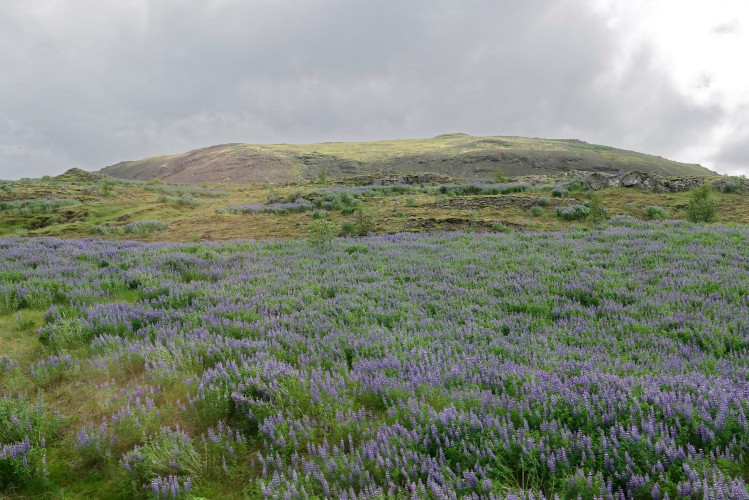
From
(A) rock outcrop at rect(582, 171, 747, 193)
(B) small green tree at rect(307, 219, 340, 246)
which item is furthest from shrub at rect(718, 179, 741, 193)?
(B) small green tree at rect(307, 219, 340, 246)

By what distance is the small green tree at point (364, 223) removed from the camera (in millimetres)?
16125

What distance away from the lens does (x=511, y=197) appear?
21.3m

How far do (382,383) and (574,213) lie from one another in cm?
1612

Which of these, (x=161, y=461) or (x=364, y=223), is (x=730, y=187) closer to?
(x=364, y=223)

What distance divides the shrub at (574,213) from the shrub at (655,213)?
2.77m

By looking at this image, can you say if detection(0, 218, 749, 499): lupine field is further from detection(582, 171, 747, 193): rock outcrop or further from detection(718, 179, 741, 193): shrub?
detection(718, 179, 741, 193): shrub

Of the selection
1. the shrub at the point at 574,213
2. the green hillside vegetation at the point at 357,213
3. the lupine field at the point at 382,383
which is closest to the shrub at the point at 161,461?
the lupine field at the point at 382,383

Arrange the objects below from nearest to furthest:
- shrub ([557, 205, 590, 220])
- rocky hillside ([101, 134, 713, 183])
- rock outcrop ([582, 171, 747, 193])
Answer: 1. shrub ([557, 205, 590, 220])
2. rock outcrop ([582, 171, 747, 193])
3. rocky hillside ([101, 134, 713, 183])

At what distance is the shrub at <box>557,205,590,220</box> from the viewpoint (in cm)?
1780

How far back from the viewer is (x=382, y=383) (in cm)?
438

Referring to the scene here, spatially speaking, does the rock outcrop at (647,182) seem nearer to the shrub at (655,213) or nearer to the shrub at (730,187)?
the shrub at (730,187)

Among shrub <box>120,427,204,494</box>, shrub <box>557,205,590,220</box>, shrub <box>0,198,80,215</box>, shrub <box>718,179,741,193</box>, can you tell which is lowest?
shrub <box>120,427,204,494</box>

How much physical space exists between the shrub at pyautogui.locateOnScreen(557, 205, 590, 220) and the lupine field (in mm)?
8669

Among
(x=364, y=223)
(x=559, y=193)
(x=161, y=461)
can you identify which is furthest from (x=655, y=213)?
(x=161, y=461)
